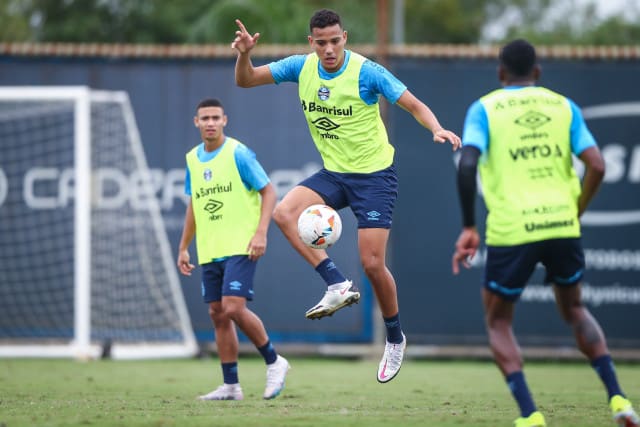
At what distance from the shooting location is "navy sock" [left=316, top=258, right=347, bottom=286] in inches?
358

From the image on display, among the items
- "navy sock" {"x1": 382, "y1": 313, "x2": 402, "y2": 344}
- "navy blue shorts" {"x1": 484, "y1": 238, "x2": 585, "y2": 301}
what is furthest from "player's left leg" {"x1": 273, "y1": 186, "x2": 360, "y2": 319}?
"navy blue shorts" {"x1": 484, "y1": 238, "x2": 585, "y2": 301}

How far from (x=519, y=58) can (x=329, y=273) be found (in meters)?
3.04

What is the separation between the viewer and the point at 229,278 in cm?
941

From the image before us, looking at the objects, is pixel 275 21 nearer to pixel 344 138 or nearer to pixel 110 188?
pixel 110 188

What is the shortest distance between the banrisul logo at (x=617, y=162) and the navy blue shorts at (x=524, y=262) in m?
8.59

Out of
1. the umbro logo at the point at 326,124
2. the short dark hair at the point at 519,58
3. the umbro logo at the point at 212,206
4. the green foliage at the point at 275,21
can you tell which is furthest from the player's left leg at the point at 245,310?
the green foliage at the point at 275,21

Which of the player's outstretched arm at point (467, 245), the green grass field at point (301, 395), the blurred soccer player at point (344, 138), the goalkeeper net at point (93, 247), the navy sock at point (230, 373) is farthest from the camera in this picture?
the goalkeeper net at point (93, 247)

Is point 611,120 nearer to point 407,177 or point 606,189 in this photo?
point 606,189

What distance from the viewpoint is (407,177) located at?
1535 cm

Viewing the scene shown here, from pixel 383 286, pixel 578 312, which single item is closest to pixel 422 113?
pixel 383 286

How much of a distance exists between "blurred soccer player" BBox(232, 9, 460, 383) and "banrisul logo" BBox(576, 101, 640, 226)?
691 centimetres

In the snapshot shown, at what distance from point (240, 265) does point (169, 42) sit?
2160cm

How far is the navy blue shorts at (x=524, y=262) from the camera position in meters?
6.57

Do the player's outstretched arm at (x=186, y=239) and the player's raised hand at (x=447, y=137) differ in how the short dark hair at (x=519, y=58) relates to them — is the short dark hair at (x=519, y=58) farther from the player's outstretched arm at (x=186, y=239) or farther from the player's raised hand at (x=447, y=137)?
the player's outstretched arm at (x=186, y=239)
